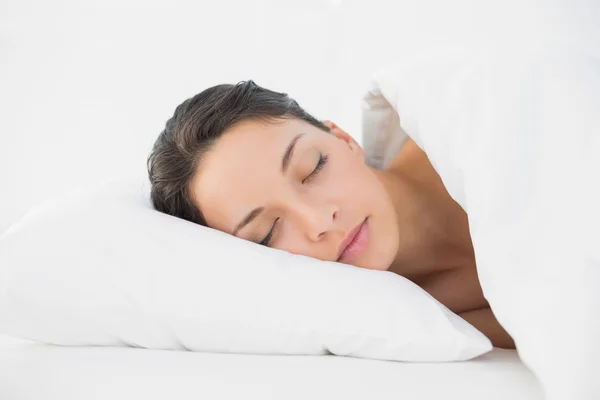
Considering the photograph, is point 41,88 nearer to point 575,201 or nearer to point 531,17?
point 531,17

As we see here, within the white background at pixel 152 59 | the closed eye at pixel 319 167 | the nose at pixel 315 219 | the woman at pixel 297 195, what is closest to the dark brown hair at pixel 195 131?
the woman at pixel 297 195

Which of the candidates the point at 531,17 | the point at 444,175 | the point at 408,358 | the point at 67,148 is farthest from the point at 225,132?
the point at 67,148

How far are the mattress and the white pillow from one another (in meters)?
0.03

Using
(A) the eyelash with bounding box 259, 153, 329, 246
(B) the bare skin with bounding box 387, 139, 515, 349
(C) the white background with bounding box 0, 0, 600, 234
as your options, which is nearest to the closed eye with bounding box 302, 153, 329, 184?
(A) the eyelash with bounding box 259, 153, 329, 246

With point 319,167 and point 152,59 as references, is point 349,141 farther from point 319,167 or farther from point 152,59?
point 152,59

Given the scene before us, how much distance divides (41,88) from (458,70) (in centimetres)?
160

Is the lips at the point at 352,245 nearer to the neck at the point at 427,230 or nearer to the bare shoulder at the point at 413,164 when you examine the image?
the neck at the point at 427,230

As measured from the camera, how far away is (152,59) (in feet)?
7.52

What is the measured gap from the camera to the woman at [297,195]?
105cm

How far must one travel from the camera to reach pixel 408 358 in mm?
833

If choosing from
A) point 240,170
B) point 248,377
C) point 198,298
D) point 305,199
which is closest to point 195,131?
point 240,170

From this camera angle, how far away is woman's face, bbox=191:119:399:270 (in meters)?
1.04

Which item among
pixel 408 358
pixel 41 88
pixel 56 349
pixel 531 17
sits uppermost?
pixel 531 17

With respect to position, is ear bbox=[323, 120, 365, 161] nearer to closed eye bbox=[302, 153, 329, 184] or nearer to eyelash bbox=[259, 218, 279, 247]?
closed eye bbox=[302, 153, 329, 184]
